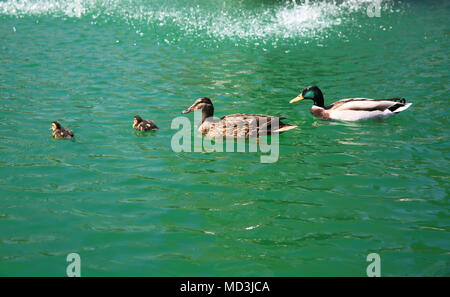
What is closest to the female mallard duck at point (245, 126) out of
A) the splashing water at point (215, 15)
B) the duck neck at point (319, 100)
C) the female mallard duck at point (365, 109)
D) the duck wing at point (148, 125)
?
the duck wing at point (148, 125)

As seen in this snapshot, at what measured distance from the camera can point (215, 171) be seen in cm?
899

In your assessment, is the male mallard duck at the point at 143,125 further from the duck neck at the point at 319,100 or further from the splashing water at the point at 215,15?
the splashing water at the point at 215,15

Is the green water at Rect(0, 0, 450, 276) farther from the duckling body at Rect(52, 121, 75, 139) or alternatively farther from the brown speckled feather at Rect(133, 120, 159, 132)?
the duckling body at Rect(52, 121, 75, 139)

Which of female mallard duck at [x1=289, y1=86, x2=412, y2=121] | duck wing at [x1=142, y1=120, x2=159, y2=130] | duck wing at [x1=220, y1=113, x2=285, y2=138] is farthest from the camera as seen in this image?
female mallard duck at [x1=289, y1=86, x2=412, y2=121]

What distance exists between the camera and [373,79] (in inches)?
641

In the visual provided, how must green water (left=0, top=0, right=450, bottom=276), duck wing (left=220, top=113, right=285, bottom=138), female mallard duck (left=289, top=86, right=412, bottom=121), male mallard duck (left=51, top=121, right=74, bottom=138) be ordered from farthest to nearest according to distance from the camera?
female mallard duck (left=289, top=86, right=412, bottom=121), duck wing (left=220, top=113, right=285, bottom=138), male mallard duck (left=51, top=121, right=74, bottom=138), green water (left=0, top=0, right=450, bottom=276)

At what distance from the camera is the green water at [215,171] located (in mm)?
6281

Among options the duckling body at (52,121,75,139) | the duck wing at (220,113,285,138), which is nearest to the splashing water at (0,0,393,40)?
the duck wing at (220,113,285,138)

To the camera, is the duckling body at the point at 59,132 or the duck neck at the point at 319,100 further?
the duck neck at the point at 319,100

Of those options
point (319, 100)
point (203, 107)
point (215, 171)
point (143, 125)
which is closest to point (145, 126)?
point (143, 125)

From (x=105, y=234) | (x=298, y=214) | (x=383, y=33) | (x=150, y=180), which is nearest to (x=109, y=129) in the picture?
(x=150, y=180)

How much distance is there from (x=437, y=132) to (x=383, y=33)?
1604 cm

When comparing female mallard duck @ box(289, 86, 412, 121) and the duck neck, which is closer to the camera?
female mallard duck @ box(289, 86, 412, 121)

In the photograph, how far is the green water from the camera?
628cm
